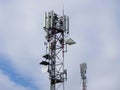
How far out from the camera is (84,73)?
3994 inches

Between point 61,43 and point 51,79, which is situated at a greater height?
point 61,43

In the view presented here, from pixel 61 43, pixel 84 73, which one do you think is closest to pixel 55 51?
pixel 61 43

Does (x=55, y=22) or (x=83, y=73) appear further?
(x=83, y=73)

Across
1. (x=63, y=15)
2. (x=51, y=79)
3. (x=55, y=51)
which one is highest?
(x=63, y=15)

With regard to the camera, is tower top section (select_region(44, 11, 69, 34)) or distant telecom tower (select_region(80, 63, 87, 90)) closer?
tower top section (select_region(44, 11, 69, 34))

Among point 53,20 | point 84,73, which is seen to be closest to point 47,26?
point 53,20

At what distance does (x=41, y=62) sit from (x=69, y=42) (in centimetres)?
483

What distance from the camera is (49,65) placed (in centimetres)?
6769

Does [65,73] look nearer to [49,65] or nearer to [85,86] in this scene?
→ [49,65]

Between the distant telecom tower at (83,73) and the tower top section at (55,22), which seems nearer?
the tower top section at (55,22)

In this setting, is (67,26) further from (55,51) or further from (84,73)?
(84,73)

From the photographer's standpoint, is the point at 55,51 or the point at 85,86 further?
the point at 85,86

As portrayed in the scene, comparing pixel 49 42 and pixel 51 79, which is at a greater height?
pixel 49 42

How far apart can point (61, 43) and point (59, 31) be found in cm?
166
